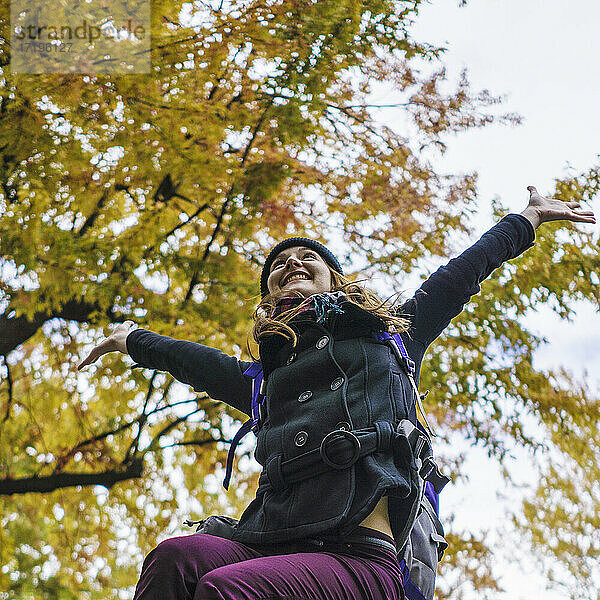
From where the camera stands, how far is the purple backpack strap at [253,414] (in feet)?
7.09

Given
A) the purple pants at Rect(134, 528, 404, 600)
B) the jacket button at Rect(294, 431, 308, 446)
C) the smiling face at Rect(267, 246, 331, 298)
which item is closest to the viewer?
the purple pants at Rect(134, 528, 404, 600)

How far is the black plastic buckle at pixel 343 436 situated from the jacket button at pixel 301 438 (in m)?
0.08

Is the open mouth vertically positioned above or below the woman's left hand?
below

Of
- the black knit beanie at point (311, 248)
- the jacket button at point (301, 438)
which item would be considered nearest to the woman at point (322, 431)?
the jacket button at point (301, 438)

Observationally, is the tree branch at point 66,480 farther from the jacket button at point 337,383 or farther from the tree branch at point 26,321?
the jacket button at point 337,383

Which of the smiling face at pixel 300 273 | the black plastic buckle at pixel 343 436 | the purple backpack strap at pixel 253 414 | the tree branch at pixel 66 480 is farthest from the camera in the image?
the tree branch at pixel 66 480

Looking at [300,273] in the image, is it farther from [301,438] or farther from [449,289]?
[301,438]

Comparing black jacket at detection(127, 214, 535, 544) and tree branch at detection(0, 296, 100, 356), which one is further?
tree branch at detection(0, 296, 100, 356)

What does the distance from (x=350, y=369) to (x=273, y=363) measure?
0.99 ft

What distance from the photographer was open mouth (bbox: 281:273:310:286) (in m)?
2.42

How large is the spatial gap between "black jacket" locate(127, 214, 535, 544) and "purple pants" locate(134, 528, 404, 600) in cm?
7

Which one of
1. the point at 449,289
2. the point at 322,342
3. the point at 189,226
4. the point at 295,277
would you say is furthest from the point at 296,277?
the point at 189,226

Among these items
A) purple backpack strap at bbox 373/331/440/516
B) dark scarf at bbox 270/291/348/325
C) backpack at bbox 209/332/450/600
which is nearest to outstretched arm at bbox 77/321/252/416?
backpack at bbox 209/332/450/600

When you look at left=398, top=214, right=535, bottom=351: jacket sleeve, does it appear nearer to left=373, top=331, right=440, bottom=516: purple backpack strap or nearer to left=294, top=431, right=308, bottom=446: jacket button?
left=373, top=331, right=440, bottom=516: purple backpack strap
